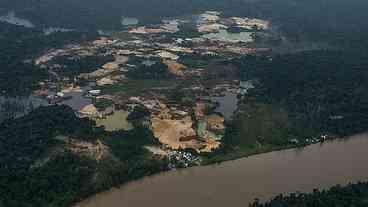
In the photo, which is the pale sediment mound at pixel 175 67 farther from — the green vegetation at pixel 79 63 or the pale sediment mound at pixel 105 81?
the pale sediment mound at pixel 105 81

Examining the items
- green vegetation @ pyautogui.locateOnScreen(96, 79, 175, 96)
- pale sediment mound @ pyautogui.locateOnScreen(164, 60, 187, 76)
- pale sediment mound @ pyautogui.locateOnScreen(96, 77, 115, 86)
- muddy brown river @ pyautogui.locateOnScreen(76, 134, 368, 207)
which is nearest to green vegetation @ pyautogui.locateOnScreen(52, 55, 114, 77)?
pale sediment mound @ pyautogui.locateOnScreen(96, 77, 115, 86)

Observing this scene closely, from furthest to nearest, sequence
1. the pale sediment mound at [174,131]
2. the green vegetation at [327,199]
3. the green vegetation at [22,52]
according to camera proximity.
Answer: the green vegetation at [22,52], the pale sediment mound at [174,131], the green vegetation at [327,199]

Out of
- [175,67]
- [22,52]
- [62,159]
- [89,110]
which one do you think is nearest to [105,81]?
[175,67]

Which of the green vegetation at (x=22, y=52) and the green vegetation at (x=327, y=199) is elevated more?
the green vegetation at (x=22, y=52)

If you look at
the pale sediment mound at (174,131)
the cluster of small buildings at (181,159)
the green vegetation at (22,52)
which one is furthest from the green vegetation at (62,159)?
the green vegetation at (22,52)

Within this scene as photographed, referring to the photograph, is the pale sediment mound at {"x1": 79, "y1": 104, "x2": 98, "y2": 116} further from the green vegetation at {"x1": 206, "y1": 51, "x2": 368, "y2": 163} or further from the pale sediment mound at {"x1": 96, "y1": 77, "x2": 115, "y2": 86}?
the green vegetation at {"x1": 206, "y1": 51, "x2": 368, "y2": 163}

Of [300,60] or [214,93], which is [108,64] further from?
[300,60]
